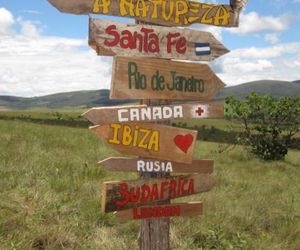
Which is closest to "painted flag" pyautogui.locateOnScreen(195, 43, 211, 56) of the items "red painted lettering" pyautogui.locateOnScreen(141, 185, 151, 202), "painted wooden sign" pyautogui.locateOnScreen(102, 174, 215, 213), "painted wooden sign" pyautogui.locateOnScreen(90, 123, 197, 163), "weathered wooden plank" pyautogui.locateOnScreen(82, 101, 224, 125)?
"weathered wooden plank" pyautogui.locateOnScreen(82, 101, 224, 125)

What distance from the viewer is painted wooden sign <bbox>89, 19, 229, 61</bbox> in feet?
14.4

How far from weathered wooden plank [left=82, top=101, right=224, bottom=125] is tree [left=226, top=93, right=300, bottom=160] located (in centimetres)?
1733

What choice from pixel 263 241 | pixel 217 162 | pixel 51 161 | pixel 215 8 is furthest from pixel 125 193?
pixel 217 162

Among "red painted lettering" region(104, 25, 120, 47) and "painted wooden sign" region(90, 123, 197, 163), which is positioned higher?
"red painted lettering" region(104, 25, 120, 47)

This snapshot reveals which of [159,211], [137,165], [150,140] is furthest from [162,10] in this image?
[159,211]

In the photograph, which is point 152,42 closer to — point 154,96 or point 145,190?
point 154,96

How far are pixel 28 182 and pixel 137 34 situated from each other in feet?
14.2

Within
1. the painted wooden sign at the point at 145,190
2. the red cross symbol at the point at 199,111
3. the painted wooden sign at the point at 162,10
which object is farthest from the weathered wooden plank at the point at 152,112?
the painted wooden sign at the point at 162,10

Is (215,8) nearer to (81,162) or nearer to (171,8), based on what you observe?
(171,8)

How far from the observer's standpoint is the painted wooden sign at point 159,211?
459 centimetres

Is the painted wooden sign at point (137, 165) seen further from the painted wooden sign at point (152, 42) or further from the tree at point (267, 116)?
the tree at point (267, 116)

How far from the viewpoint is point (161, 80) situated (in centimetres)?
457

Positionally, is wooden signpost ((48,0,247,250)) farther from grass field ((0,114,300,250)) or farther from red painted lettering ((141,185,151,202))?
grass field ((0,114,300,250))

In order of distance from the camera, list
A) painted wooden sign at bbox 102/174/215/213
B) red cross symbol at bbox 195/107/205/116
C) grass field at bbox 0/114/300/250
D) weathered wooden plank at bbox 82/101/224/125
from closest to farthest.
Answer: weathered wooden plank at bbox 82/101/224/125 < painted wooden sign at bbox 102/174/215/213 < red cross symbol at bbox 195/107/205/116 < grass field at bbox 0/114/300/250
